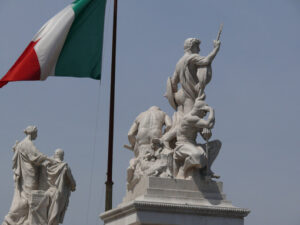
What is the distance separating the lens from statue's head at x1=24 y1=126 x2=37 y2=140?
23766 mm

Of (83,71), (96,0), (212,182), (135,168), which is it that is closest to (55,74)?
(83,71)

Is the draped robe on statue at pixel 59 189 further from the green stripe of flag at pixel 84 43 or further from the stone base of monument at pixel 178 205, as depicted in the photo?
the stone base of monument at pixel 178 205

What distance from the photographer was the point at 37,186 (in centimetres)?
2350

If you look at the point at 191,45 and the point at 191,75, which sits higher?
the point at 191,45

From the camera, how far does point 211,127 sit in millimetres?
20406

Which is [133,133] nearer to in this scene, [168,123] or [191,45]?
[168,123]

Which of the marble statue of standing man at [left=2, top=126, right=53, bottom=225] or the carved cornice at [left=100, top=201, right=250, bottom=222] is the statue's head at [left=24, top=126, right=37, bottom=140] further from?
the carved cornice at [left=100, top=201, right=250, bottom=222]

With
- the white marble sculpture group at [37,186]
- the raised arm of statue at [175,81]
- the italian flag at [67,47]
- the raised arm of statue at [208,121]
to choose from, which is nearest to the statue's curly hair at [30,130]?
the white marble sculpture group at [37,186]

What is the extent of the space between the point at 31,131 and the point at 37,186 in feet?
4.80

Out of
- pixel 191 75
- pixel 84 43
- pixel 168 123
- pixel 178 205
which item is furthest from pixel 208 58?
pixel 84 43

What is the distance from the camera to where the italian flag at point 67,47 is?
24.5 metres

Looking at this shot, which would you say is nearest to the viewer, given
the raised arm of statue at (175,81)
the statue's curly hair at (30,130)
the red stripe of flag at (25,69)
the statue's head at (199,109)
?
the statue's head at (199,109)

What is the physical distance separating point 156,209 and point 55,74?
21.3 feet

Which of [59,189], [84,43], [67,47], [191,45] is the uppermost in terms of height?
[84,43]
